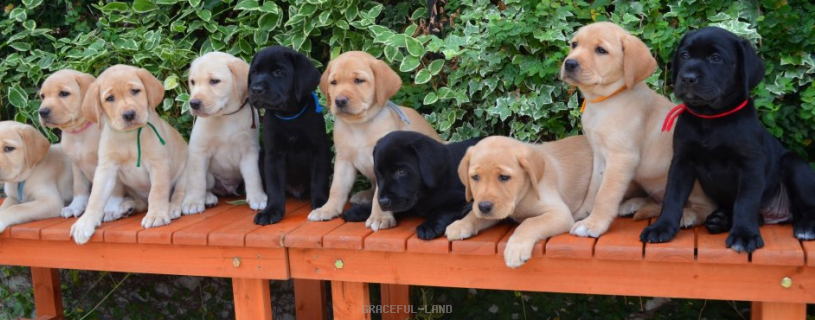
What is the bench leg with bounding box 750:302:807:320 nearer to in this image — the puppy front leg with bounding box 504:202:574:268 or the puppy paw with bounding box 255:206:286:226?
the puppy front leg with bounding box 504:202:574:268

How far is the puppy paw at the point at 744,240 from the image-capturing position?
3.21 m

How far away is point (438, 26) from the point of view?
5562 millimetres

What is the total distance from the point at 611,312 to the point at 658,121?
218 centimetres

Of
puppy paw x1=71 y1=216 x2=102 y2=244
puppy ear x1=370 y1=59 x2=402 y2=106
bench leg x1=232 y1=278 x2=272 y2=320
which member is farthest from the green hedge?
bench leg x1=232 y1=278 x2=272 y2=320

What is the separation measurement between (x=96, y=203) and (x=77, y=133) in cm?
67

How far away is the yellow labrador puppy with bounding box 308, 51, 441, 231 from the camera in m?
4.14

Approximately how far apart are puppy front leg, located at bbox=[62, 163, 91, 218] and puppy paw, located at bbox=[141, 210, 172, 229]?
74 cm

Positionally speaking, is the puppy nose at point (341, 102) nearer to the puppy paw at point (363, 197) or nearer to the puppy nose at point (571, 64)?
the puppy paw at point (363, 197)

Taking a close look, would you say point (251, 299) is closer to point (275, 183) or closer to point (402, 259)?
point (275, 183)

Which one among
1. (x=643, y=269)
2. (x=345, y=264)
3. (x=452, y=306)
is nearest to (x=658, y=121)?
(x=643, y=269)

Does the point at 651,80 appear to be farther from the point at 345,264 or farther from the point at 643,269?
the point at 345,264

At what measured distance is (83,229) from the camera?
430cm

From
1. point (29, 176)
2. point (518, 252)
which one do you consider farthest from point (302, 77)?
point (29, 176)

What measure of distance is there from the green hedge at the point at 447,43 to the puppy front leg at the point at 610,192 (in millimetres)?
965
